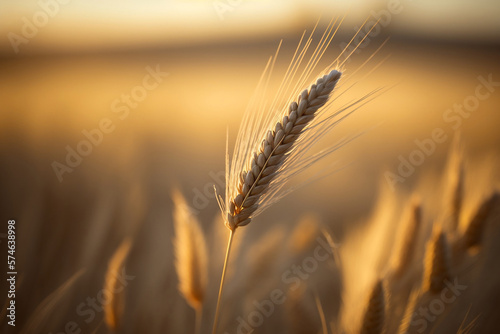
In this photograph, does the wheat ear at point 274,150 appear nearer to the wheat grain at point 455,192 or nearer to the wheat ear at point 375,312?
the wheat ear at point 375,312

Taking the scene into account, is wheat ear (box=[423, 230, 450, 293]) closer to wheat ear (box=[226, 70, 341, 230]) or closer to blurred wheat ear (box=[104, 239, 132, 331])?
wheat ear (box=[226, 70, 341, 230])

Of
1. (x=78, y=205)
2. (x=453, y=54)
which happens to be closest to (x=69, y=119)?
(x=78, y=205)

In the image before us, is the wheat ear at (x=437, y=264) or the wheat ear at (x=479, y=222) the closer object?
the wheat ear at (x=437, y=264)

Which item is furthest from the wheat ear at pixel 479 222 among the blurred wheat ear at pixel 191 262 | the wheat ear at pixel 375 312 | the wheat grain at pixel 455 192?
the blurred wheat ear at pixel 191 262

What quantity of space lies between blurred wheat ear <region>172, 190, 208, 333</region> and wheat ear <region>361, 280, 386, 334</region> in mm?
389

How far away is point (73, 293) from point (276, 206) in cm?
Result: 152

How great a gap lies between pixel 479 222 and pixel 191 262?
32.7 inches

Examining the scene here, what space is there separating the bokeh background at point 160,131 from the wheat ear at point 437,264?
1.65 ft

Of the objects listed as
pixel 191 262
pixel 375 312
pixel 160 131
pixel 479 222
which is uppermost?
pixel 160 131

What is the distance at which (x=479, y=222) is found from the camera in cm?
97

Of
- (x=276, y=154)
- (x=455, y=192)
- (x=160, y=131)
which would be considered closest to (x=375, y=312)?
(x=276, y=154)

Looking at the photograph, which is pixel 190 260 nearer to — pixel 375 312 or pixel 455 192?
pixel 375 312

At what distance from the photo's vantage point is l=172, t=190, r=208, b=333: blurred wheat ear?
82 cm

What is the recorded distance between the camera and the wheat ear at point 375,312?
0.73 meters
